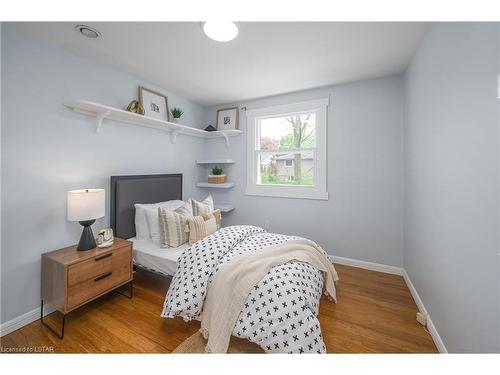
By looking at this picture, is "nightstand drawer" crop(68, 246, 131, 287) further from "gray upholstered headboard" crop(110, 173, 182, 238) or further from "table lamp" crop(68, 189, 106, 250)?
"gray upholstered headboard" crop(110, 173, 182, 238)

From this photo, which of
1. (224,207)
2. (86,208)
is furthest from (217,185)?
(86,208)

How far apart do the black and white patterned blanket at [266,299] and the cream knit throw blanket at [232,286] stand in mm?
43

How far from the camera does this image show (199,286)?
1.55 meters

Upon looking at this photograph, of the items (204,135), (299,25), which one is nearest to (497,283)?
(299,25)

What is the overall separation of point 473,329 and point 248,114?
3.24 metres

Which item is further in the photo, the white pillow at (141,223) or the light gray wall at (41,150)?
the white pillow at (141,223)

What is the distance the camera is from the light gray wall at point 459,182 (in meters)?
0.99

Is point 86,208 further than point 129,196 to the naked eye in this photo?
No

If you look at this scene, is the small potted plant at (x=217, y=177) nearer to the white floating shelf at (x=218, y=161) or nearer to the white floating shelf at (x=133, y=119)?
the white floating shelf at (x=218, y=161)

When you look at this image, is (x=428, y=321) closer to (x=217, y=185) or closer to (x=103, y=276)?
(x=103, y=276)

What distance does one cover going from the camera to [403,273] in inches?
99.9

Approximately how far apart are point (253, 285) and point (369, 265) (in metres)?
2.08

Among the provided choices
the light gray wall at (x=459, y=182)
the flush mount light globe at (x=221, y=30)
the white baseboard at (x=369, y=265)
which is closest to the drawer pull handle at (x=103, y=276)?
the flush mount light globe at (x=221, y=30)

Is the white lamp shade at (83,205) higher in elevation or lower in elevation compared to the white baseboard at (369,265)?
higher
